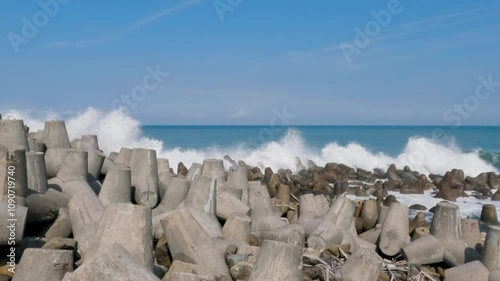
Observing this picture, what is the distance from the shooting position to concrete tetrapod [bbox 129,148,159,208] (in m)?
7.83

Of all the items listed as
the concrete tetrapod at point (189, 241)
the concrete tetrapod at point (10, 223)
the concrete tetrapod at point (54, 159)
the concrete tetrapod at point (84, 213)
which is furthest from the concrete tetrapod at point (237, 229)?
the concrete tetrapod at point (54, 159)

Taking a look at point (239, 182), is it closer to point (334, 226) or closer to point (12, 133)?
point (334, 226)

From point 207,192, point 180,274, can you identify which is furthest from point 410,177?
point 180,274

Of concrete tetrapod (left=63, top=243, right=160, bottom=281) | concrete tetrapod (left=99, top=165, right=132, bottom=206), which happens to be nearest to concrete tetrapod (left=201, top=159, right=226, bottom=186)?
concrete tetrapod (left=99, top=165, right=132, bottom=206)

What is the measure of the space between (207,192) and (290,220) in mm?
2475

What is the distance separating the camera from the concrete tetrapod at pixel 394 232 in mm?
7875

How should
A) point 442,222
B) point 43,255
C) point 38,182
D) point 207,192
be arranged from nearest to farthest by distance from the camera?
point 43,255
point 38,182
point 207,192
point 442,222

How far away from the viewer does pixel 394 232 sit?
8141 millimetres

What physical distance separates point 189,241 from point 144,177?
2617 millimetres

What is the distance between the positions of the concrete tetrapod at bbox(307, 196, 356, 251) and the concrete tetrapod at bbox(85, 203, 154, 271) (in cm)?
285

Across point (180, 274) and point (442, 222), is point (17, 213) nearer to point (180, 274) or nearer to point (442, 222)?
point (180, 274)

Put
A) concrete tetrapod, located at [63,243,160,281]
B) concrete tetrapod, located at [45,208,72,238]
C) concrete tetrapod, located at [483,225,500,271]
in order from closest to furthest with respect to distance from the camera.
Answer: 1. concrete tetrapod, located at [63,243,160,281]
2. concrete tetrapod, located at [45,208,72,238]
3. concrete tetrapod, located at [483,225,500,271]

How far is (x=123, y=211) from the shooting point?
16.1 feet

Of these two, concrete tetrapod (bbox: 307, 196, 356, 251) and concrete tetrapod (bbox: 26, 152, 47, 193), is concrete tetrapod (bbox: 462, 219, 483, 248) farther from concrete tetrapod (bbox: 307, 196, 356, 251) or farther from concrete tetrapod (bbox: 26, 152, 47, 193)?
concrete tetrapod (bbox: 26, 152, 47, 193)
